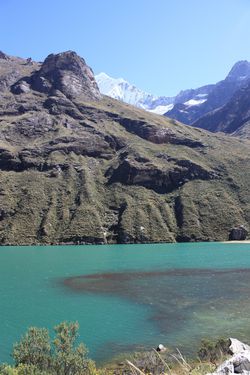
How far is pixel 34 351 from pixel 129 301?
42157 millimetres

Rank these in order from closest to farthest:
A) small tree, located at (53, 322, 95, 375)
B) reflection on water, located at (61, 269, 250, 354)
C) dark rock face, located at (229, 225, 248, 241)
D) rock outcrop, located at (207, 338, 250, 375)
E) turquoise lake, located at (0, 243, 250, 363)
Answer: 1. rock outcrop, located at (207, 338, 250, 375)
2. small tree, located at (53, 322, 95, 375)
3. turquoise lake, located at (0, 243, 250, 363)
4. reflection on water, located at (61, 269, 250, 354)
5. dark rock face, located at (229, 225, 248, 241)

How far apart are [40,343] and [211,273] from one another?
2913 inches

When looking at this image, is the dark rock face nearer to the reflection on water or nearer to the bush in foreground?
the reflection on water

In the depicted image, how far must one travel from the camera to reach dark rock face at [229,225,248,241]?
636 ft

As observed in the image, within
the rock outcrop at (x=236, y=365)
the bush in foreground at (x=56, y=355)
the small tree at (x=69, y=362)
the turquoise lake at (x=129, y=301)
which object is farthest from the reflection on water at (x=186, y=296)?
the rock outcrop at (x=236, y=365)

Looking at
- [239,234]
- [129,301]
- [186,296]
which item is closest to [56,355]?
[129,301]

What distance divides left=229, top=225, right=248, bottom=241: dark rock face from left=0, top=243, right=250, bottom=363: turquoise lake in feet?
255

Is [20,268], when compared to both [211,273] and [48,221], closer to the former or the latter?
[211,273]

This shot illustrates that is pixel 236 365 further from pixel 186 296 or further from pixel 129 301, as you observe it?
pixel 186 296

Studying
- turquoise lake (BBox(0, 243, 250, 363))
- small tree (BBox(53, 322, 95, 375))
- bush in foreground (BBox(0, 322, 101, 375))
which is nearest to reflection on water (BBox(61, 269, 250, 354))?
turquoise lake (BBox(0, 243, 250, 363))

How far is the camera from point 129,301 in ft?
Result: 221

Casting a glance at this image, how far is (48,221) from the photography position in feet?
653

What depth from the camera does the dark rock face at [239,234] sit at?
194 m

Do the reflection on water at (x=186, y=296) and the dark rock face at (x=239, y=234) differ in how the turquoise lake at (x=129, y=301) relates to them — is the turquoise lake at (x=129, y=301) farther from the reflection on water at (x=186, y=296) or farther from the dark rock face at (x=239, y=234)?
the dark rock face at (x=239, y=234)
